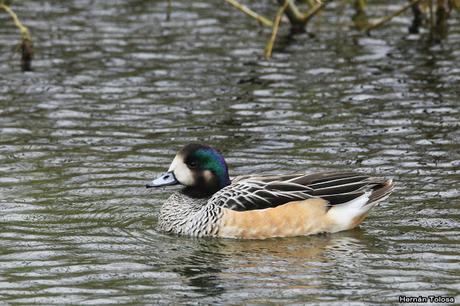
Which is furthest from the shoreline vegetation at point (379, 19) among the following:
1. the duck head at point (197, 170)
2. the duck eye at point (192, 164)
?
the duck eye at point (192, 164)

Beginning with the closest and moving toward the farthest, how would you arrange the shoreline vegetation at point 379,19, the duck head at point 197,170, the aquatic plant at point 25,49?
the duck head at point 197,170
the aquatic plant at point 25,49
the shoreline vegetation at point 379,19

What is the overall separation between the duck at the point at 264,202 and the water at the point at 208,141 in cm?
18

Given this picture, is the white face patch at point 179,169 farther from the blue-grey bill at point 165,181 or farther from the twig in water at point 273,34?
the twig in water at point 273,34

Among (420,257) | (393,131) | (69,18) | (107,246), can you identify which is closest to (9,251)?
(107,246)

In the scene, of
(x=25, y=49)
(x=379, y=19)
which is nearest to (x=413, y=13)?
(x=379, y=19)

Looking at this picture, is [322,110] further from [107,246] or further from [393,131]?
[107,246]

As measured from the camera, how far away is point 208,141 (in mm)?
14984

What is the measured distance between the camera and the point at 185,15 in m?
20.5

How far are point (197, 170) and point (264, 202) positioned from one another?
76 centimetres

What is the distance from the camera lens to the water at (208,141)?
34.3 feet

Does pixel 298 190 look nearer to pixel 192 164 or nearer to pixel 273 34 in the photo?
pixel 192 164

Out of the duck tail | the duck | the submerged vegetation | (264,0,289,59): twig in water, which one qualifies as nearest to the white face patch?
the duck

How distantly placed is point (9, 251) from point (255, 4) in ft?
34.4

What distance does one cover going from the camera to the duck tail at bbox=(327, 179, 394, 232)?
1208 centimetres
